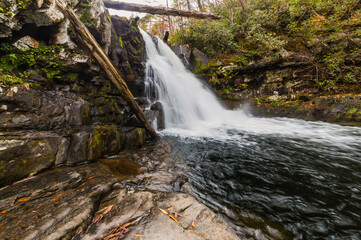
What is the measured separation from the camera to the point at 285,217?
2.08m

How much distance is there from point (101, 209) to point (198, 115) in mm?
7358

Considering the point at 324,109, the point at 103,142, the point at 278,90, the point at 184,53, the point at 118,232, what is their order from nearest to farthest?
the point at 118,232
the point at 103,142
the point at 324,109
the point at 278,90
the point at 184,53

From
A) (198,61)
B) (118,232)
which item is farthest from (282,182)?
(198,61)

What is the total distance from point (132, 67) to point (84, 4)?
2.81 meters

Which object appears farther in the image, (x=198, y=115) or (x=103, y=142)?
(x=198, y=115)

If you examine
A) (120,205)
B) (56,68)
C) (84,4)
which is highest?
(84,4)

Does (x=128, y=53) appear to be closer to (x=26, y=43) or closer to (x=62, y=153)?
(x=26, y=43)

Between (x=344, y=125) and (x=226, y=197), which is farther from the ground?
(x=344, y=125)

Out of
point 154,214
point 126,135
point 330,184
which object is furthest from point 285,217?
point 126,135

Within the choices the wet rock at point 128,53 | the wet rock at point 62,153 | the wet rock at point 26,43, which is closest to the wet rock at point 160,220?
the wet rock at point 62,153

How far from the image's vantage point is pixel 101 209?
6.46 feet

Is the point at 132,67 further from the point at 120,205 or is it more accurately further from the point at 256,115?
the point at 256,115

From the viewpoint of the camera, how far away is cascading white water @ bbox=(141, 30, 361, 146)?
18.3 feet

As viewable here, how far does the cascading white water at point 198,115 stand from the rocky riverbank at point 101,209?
3929 mm
